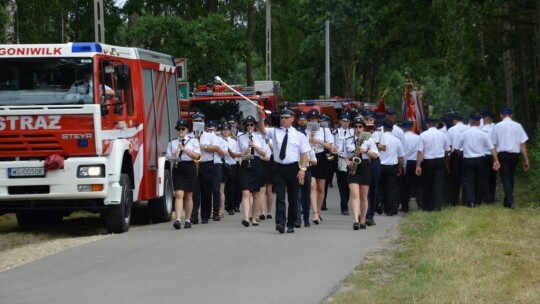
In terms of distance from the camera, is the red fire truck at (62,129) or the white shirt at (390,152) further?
the white shirt at (390,152)

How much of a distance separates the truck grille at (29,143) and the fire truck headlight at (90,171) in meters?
0.44

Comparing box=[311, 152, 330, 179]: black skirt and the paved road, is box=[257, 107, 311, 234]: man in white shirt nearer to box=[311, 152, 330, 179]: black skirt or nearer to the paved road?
the paved road

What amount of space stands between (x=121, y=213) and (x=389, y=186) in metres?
5.71

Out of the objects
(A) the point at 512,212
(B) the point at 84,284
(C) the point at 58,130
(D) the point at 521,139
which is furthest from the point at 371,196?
(B) the point at 84,284

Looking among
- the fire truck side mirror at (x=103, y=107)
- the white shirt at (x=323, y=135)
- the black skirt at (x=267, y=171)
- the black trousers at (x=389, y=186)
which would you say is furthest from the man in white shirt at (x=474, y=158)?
the fire truck side mirror at (x=103, y=107)

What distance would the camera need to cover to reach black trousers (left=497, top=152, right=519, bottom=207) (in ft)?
73.1

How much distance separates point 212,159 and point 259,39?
126ft

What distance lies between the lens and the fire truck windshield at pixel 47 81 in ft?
58.7

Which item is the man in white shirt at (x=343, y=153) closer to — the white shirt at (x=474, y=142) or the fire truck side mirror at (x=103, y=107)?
the white shirt at (x=474, y=142)

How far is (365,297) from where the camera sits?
37.5 feet

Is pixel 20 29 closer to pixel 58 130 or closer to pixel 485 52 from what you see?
pixel 485 52

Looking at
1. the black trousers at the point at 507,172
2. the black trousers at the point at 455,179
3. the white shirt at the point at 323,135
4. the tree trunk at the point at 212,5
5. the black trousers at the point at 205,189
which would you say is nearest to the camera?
the black trousers at the point at 205,189

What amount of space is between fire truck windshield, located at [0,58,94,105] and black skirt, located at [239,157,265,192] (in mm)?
3052

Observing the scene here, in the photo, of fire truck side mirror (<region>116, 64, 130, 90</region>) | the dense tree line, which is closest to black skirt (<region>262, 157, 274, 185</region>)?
fire truck side mirror (<region>116, 64, 130, 90</region>)
